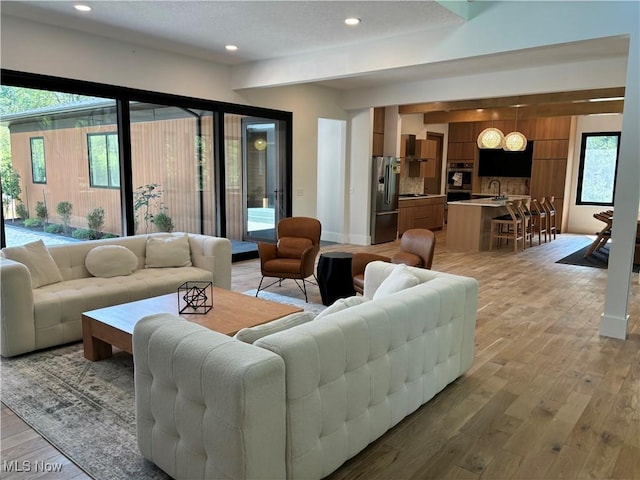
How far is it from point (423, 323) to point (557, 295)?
12.4 ft

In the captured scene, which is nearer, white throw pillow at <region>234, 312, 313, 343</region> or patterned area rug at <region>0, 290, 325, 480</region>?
white throw pillow at <region>234, 312, 313, 343</region>

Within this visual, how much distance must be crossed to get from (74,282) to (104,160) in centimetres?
209

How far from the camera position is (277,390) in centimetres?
179

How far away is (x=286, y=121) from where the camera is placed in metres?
7.95

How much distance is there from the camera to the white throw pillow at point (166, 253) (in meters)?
4.79

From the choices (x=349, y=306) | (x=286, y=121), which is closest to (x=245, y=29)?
(x=286, y=121)

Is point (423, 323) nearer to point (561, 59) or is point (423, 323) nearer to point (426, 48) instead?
point (426, 48)

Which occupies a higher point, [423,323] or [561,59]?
[561,59]

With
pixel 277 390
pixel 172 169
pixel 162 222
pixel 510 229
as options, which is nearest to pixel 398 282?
pixel 277 390

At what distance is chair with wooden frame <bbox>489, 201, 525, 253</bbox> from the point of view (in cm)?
864

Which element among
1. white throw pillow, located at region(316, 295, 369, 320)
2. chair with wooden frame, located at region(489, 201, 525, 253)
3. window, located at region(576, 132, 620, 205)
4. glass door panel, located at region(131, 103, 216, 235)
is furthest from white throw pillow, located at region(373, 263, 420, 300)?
window, located at region(576, 132, 620, 205)

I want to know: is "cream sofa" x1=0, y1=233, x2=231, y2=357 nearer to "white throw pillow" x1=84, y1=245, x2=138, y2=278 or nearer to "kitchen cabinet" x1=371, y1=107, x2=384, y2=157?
"white throw pillow" x1=84, y1=245, x2=138, y2=278

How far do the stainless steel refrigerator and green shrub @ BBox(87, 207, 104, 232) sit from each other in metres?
5.18

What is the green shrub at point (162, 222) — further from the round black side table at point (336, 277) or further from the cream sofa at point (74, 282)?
the round black side table at point (336, 277)
